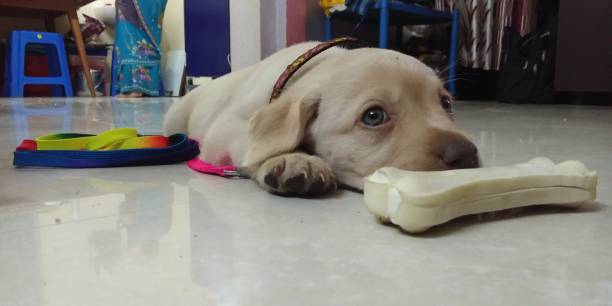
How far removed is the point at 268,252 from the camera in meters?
0.98

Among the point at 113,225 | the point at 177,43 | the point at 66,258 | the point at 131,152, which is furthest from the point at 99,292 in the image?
the point at 177,43

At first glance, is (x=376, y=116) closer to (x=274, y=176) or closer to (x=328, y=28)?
(x=274, y=176)

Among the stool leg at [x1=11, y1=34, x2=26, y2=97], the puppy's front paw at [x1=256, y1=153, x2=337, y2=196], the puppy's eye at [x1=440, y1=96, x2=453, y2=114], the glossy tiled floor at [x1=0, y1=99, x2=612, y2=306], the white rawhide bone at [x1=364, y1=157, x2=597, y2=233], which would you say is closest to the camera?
the glossy tiled floor at [x1=0, y1=99, x2=612, y2=306]

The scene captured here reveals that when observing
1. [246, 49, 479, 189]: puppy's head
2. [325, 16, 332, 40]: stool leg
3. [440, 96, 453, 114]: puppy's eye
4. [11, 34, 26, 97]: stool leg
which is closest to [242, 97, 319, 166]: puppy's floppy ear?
[246, 49, 479, 189]: puppy's head

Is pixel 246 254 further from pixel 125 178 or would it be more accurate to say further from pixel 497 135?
pixel 497 135

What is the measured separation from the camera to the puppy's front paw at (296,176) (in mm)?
1446

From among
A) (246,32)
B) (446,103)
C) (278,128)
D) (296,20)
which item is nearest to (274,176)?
(278,128)

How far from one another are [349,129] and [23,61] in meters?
8.90

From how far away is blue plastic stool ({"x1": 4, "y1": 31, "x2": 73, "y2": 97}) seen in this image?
29.0 feet

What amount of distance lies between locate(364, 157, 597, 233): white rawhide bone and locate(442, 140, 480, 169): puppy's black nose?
0.39ft

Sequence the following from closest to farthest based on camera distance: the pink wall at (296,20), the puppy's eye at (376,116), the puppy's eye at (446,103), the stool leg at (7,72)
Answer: the puppy's eye at (376,116)
the puppy's eye at (446,103)
the pink wall at (296,20)
the stool leg at (7,72)

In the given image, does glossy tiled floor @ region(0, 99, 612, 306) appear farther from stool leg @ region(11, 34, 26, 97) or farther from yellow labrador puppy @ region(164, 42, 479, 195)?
stool leg @ region(11, 34, 26, 97)

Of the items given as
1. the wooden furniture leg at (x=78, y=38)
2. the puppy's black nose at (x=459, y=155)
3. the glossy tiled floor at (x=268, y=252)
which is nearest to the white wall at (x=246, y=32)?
the wooden furniture leg at (x=78, y=38)

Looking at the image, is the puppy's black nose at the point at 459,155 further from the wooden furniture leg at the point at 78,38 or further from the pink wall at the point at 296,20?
the wooden furniture leg at the point at 78,38
